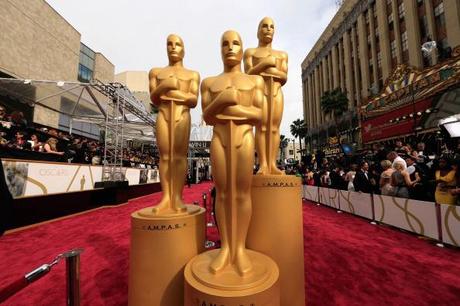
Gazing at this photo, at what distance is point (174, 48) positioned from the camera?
273 cm

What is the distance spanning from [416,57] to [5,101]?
32866 millimetres

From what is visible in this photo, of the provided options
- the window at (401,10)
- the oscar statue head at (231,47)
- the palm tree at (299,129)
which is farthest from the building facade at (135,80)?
the oscar statue head at (231,47)

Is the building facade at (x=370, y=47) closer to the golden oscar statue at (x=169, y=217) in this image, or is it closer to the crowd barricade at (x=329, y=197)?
the crowd barricade at (x=329, y=197)

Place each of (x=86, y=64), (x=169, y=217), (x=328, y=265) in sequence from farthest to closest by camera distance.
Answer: (x=86, y=64)
(x=328, y=265)
(x=169, y=217)

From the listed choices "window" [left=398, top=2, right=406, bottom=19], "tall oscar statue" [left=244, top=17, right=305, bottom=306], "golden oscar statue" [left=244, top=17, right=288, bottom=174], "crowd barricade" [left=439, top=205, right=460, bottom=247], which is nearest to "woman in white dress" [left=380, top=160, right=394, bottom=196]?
"crowd barricade" [left=439, top=205, right=460, bottom=247]

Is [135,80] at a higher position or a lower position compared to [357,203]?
higher

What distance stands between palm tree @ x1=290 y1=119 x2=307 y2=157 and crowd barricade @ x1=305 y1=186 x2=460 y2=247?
1761 inches

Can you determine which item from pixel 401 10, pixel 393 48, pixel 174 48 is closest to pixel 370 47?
pixel 393 48

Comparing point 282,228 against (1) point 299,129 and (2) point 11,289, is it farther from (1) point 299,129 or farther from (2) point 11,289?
(1) point 299,129

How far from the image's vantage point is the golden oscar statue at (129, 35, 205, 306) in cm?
203

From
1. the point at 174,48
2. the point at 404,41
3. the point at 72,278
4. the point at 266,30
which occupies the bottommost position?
the point at 72,278

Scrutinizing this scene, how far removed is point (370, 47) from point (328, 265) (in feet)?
108

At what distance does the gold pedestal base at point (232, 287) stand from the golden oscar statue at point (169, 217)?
35 centimetres

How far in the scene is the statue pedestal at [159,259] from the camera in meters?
2.02
